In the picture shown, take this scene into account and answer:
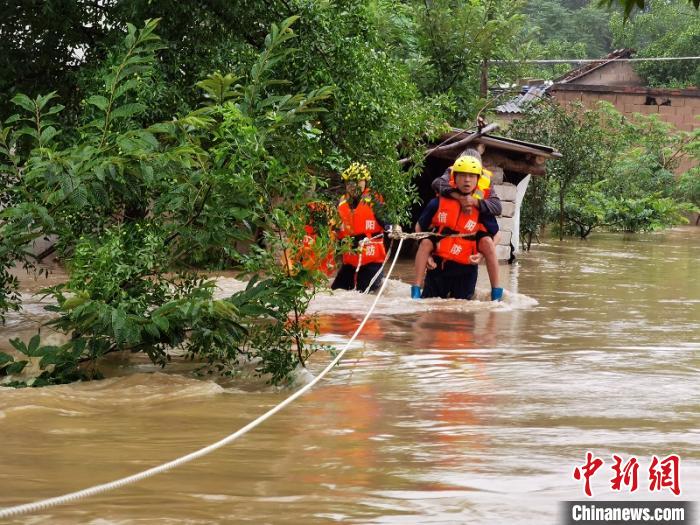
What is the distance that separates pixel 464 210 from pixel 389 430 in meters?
6.68

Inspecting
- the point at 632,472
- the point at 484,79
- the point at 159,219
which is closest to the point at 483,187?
the point at 159,219

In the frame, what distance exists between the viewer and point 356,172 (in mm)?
10203

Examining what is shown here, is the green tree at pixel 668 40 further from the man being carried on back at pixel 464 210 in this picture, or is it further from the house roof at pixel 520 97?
the man being carried on back at pixel 464 210

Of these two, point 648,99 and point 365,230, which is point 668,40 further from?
point 365,230

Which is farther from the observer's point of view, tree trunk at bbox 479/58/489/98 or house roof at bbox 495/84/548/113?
house roof at bbox 495/84/548/113

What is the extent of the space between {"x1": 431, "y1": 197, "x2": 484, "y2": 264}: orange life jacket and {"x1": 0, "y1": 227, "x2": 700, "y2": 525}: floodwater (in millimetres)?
1498

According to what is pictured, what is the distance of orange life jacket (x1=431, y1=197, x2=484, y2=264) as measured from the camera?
13312 millimetres

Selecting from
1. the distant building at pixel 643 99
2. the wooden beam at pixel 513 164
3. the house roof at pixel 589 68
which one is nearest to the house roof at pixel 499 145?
the wooden beam at pixel 513 164

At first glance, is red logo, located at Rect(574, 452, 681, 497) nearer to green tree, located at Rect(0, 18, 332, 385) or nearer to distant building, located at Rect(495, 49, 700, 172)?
green tree, located at Rect(0, 18, 332, 385)

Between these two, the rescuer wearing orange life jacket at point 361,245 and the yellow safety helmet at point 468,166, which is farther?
the rescuer wearing orange life jacket at point 361,245

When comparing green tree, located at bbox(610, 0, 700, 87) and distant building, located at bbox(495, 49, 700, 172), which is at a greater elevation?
green tree, located at bbox(610, 0, 700, 87)

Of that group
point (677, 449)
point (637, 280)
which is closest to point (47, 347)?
point (677, 449)

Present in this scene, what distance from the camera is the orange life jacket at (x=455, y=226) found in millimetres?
13312

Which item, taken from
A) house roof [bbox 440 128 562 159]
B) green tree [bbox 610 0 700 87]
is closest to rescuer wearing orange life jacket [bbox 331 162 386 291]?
house roof [bbox 440 128 562 159]
